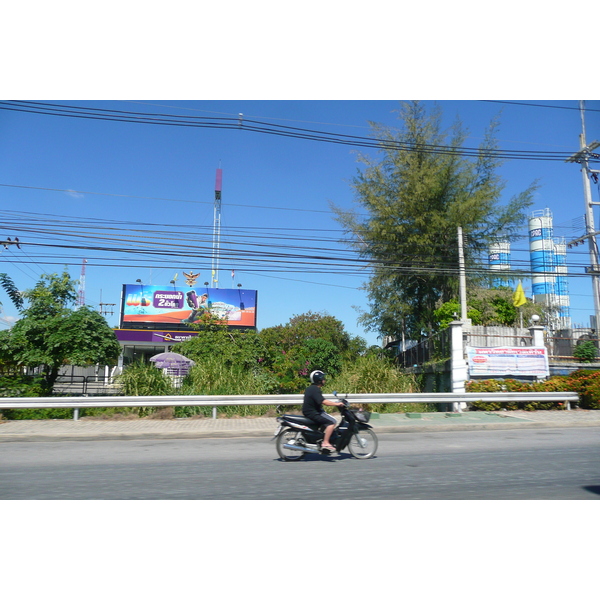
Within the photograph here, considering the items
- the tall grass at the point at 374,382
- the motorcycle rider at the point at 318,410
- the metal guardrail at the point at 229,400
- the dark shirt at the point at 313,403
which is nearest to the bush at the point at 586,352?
the metal guardrail at the point at 229,400

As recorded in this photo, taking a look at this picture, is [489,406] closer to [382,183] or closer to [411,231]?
[411,231]

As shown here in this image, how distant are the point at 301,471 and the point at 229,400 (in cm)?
759

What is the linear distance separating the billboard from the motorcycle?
151 ft

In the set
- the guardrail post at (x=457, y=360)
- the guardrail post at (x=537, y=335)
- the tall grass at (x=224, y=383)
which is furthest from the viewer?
the guardrail post at (x=537, y=335)

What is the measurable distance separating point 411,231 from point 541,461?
54.9ft

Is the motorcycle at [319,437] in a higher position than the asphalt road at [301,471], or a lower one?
higher

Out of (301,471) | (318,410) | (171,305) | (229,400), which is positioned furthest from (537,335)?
(171,305)

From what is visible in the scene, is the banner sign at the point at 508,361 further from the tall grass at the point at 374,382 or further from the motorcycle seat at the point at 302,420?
the motorcycle seat at the point at 302,420

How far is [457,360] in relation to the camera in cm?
1784

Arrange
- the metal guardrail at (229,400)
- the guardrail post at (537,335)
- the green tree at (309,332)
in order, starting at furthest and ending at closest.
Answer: the green tree at (309,332) < the guardrail post at (537,335) < the metal guardrail at (229,400)

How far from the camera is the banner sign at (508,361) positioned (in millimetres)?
18031

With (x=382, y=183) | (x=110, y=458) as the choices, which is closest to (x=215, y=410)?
(x=110, y=458)

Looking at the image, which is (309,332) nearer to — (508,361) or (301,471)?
(508,361)

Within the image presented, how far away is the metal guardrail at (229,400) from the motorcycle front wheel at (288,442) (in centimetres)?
538
